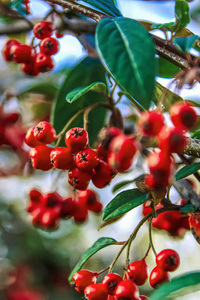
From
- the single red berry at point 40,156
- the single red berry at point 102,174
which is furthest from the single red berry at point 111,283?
the single red berry at point 40,156

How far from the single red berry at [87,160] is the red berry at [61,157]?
0.04 m

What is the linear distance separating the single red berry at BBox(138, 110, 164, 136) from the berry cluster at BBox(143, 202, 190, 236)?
56cm

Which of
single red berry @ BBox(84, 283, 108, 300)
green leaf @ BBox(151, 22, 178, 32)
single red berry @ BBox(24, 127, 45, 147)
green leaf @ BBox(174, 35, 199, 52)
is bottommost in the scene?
single red berry @ BBox(84, 283, 108, 300)

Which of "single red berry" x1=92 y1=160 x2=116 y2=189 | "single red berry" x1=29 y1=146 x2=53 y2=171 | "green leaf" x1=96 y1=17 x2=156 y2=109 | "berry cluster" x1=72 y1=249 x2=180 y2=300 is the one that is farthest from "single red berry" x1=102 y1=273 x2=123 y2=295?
"green leaf" x1=96 y1=17 x2=156 y2=109

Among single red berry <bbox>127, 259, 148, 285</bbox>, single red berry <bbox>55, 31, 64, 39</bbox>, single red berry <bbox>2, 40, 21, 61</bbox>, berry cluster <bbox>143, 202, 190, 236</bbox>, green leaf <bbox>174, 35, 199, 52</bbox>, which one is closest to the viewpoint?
green leaf <bbox>174, 35, 199, 52</bbox>

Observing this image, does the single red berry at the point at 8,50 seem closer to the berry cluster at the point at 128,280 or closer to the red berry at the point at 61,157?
the red berry at the point at 61,157

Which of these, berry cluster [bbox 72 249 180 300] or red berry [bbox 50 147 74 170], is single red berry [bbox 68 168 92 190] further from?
berry cluster [bbox 72 249 180 300]

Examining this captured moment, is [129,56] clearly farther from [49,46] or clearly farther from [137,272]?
[49,46]

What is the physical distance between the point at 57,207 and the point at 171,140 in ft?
2.71

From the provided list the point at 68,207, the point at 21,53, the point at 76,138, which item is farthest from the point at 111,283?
the point at 21,53

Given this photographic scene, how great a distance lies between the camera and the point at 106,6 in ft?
3.68

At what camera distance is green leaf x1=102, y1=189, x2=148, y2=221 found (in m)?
0.98

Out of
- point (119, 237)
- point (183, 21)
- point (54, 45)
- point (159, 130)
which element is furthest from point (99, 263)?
point (159, 130)

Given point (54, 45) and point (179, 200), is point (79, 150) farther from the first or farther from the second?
point (54, 45)
